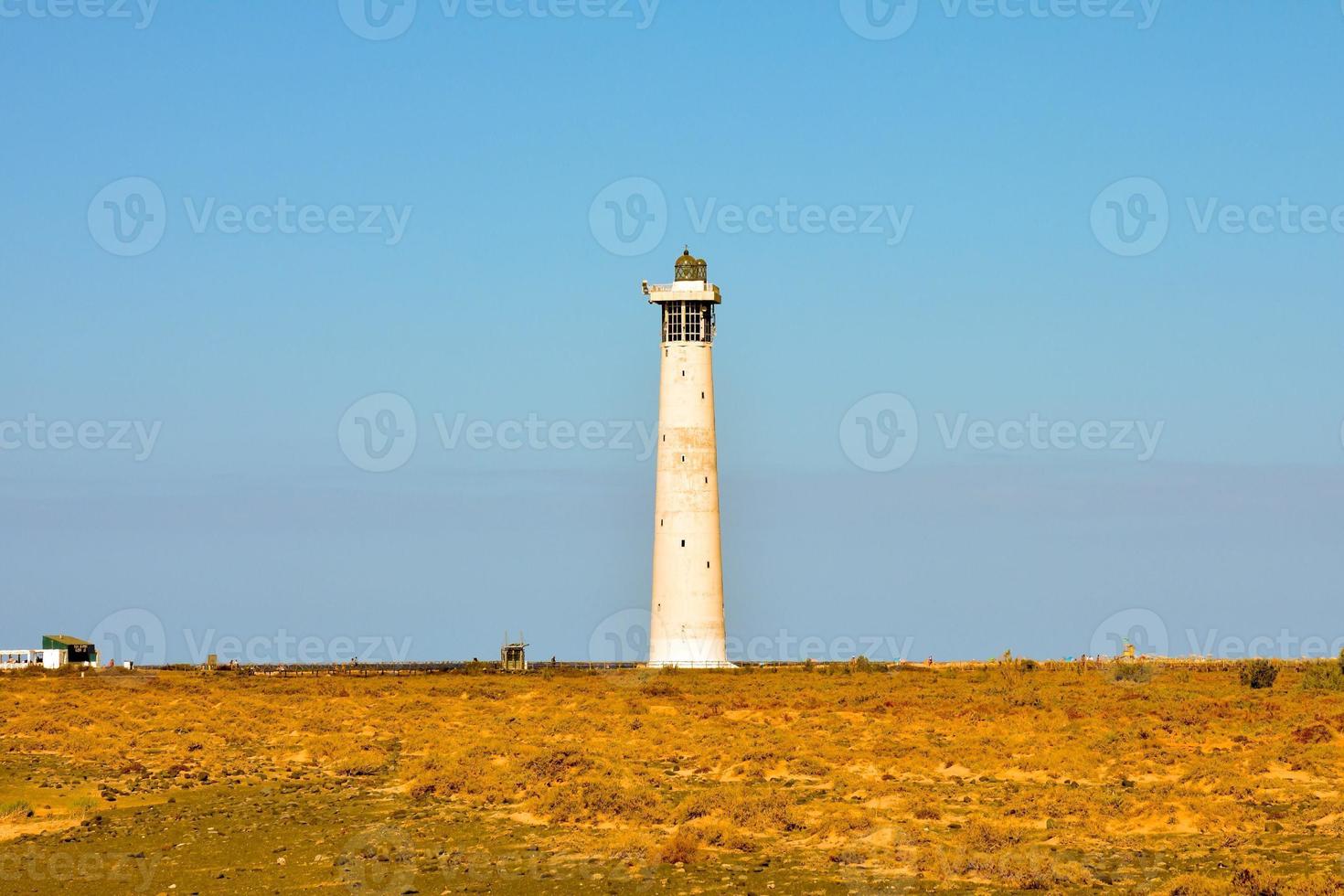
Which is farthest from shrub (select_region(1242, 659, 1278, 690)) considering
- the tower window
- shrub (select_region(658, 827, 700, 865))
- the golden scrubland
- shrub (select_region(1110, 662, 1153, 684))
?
shrub (select_region(658, 827, 700, 865))

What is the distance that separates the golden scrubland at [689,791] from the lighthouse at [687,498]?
370 inches

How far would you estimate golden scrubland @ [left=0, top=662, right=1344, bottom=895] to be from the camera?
2777 cm

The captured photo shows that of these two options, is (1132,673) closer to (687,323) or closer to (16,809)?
(687,323)

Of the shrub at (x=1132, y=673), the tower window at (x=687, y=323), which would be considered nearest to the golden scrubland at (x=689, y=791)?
the shrub at (x=1132, y=673)

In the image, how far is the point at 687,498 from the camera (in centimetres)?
6750

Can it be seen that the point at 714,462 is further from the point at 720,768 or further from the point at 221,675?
the point at 720,768

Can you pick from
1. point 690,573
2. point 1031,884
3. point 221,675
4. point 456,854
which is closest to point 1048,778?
point 1031,884

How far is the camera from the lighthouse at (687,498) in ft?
221

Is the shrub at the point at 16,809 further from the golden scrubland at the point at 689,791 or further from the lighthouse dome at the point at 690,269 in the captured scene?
the lighthouse dome at the point at 690,269

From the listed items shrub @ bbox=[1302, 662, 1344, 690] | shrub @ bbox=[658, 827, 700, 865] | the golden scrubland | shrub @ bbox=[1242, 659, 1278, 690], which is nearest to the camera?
the golden scrubland

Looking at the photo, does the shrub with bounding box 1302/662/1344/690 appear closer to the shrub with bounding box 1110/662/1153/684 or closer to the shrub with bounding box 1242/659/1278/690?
the shrub with bounding box 1242/659/1278/690

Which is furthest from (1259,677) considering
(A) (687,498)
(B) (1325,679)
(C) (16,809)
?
(C) (16,809)

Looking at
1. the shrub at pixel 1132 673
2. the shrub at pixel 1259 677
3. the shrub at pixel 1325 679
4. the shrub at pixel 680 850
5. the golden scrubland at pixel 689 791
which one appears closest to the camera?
the golden scrubland at pixel 689 791

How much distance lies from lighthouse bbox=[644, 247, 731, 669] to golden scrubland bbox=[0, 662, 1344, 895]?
940 cm
